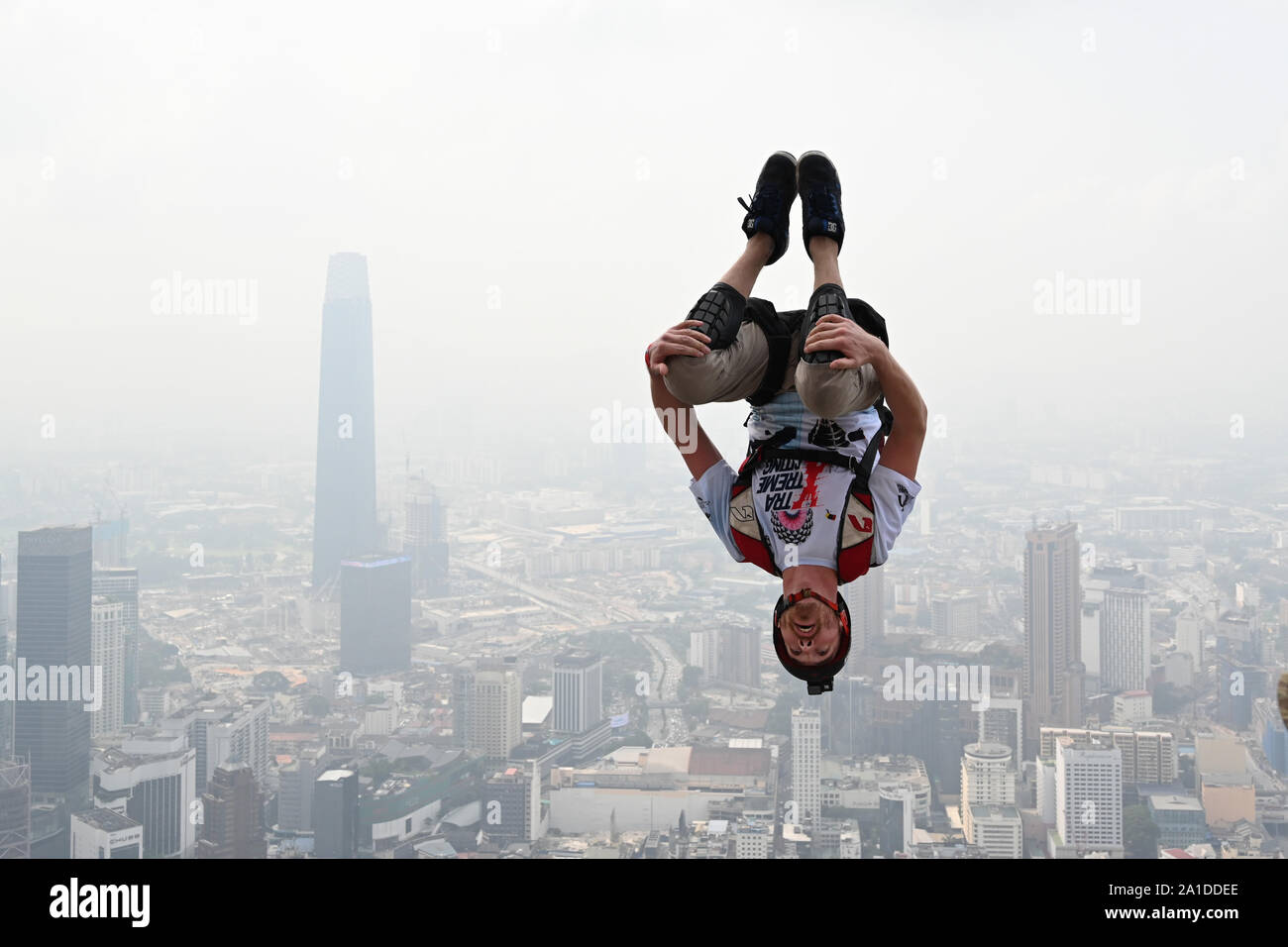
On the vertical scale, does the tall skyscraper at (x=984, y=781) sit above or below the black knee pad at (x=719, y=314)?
below

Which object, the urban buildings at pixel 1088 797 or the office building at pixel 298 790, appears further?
the office building at pixel 298 790

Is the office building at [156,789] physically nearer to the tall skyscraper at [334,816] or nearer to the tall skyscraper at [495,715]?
the tall skyscraper at [334,816]

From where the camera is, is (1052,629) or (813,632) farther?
(1052,629)

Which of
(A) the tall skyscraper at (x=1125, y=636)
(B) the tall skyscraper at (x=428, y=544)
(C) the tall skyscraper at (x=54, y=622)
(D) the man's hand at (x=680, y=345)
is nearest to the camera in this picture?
(D) the man's hand at (x=680, y=345)

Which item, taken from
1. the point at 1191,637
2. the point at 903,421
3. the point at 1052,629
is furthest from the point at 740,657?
the point at 903,421

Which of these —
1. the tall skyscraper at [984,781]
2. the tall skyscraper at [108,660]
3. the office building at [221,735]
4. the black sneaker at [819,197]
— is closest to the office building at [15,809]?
the tall skyscraper at [108,660]

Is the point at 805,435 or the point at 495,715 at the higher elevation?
the point at 805,435

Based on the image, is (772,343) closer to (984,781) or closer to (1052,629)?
(984,781)

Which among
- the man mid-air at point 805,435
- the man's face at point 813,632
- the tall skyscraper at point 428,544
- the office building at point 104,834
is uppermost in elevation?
the man mid-air at point 805,435
